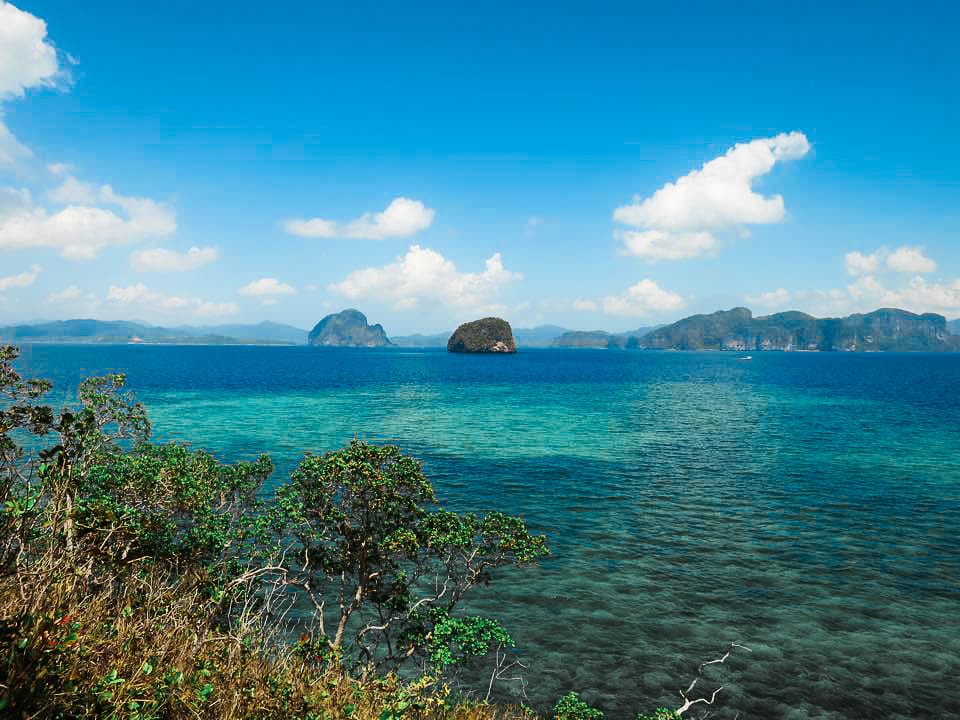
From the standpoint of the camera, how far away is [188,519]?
23.2 meters

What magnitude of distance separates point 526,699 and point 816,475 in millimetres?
45801

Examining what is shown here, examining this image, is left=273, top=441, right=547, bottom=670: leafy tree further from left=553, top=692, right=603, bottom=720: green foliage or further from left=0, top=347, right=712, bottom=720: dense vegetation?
left=553, top=692, right=603, bottom=720: green foliage

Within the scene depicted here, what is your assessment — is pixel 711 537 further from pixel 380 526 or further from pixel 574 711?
pixel 380 526

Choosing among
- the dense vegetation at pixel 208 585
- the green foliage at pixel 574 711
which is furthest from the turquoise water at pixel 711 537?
the dense vegetation at pixel 208 585

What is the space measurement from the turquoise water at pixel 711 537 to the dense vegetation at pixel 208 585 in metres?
5.08

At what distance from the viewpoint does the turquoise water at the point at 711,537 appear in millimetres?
22203

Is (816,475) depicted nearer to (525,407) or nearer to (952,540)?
(952,540)

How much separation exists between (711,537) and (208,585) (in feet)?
109

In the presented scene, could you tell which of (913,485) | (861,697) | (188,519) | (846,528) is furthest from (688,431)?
(188,519)

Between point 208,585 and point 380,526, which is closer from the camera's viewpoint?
point 208,585

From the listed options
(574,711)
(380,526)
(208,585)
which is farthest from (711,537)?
(208,585)

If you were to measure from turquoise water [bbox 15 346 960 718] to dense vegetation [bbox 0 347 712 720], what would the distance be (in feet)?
16.7

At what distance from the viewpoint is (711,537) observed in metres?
36.5

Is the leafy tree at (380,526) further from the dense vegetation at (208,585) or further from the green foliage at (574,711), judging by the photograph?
the green foliage at (574,711)
